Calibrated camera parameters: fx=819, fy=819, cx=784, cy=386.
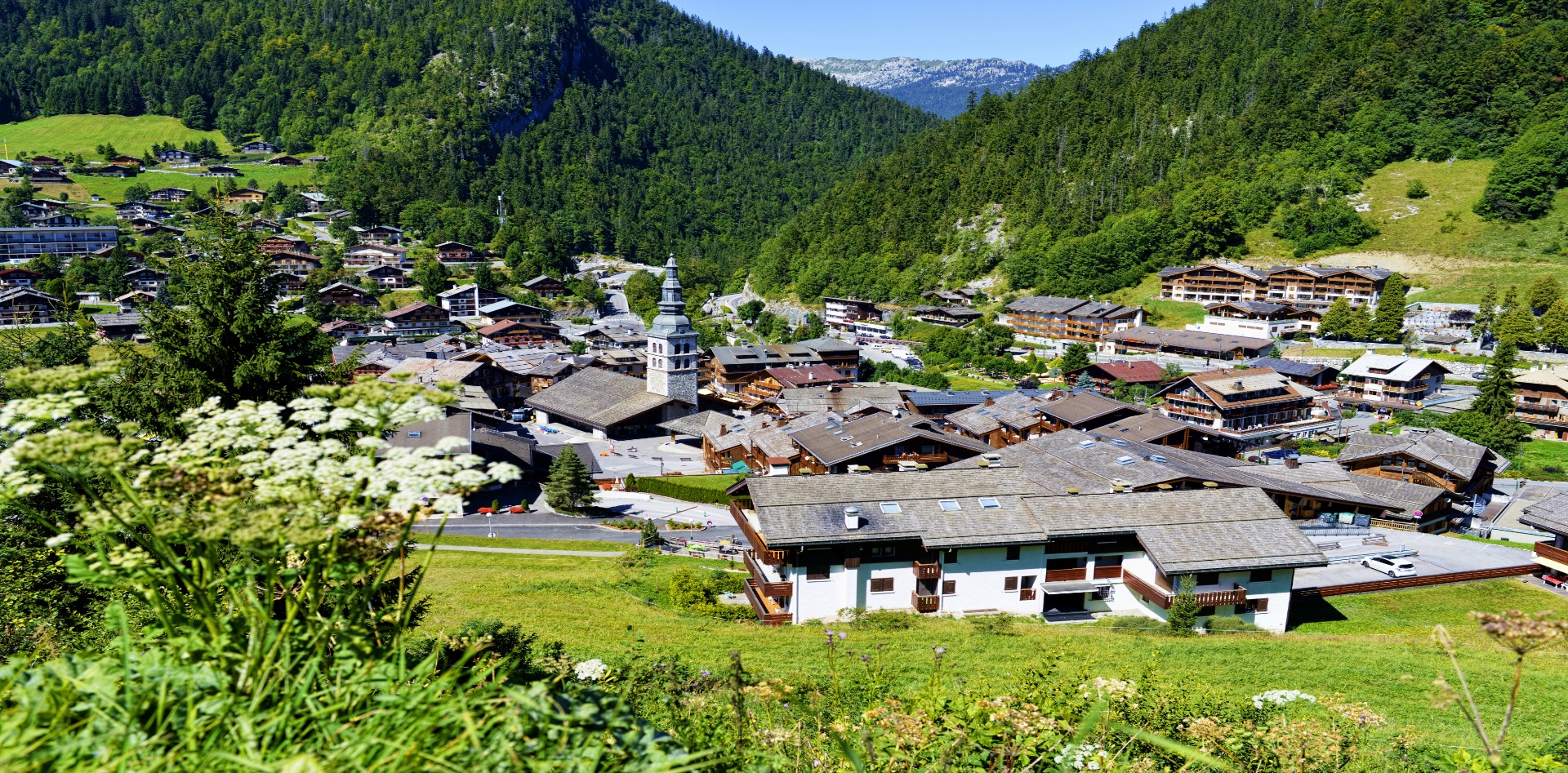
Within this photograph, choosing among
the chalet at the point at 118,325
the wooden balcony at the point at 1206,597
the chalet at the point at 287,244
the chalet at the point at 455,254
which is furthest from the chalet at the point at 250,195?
the wooden balcony at the point at 1206,597

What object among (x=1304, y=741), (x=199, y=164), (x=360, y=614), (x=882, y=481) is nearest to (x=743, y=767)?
(x=360, y=614)

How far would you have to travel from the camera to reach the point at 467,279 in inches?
5015

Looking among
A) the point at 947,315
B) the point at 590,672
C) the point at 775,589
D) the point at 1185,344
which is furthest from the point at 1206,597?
the point at 947,315

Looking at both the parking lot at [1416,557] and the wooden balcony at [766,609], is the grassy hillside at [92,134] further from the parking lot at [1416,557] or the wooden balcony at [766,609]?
the parking lot at [1416,557]

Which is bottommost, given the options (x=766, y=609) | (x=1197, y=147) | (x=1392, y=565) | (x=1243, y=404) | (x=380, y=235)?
(x=766, y=609)

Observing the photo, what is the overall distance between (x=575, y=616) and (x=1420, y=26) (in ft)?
565

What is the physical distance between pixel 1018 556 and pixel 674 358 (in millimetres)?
42026

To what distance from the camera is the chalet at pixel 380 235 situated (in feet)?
457

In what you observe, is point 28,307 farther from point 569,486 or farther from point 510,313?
point 569,486

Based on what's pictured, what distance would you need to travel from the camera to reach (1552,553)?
3138cm

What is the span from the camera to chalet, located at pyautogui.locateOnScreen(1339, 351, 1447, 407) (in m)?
72.4

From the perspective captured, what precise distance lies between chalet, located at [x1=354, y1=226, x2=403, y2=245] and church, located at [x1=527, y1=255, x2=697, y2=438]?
89.0 metres

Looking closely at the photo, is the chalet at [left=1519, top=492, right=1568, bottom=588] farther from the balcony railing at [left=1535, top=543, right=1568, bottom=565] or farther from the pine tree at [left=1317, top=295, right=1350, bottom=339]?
the pine tree at [left=1317, top=295, right=1350, bottom=339]

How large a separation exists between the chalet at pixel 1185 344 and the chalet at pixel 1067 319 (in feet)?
6.25
